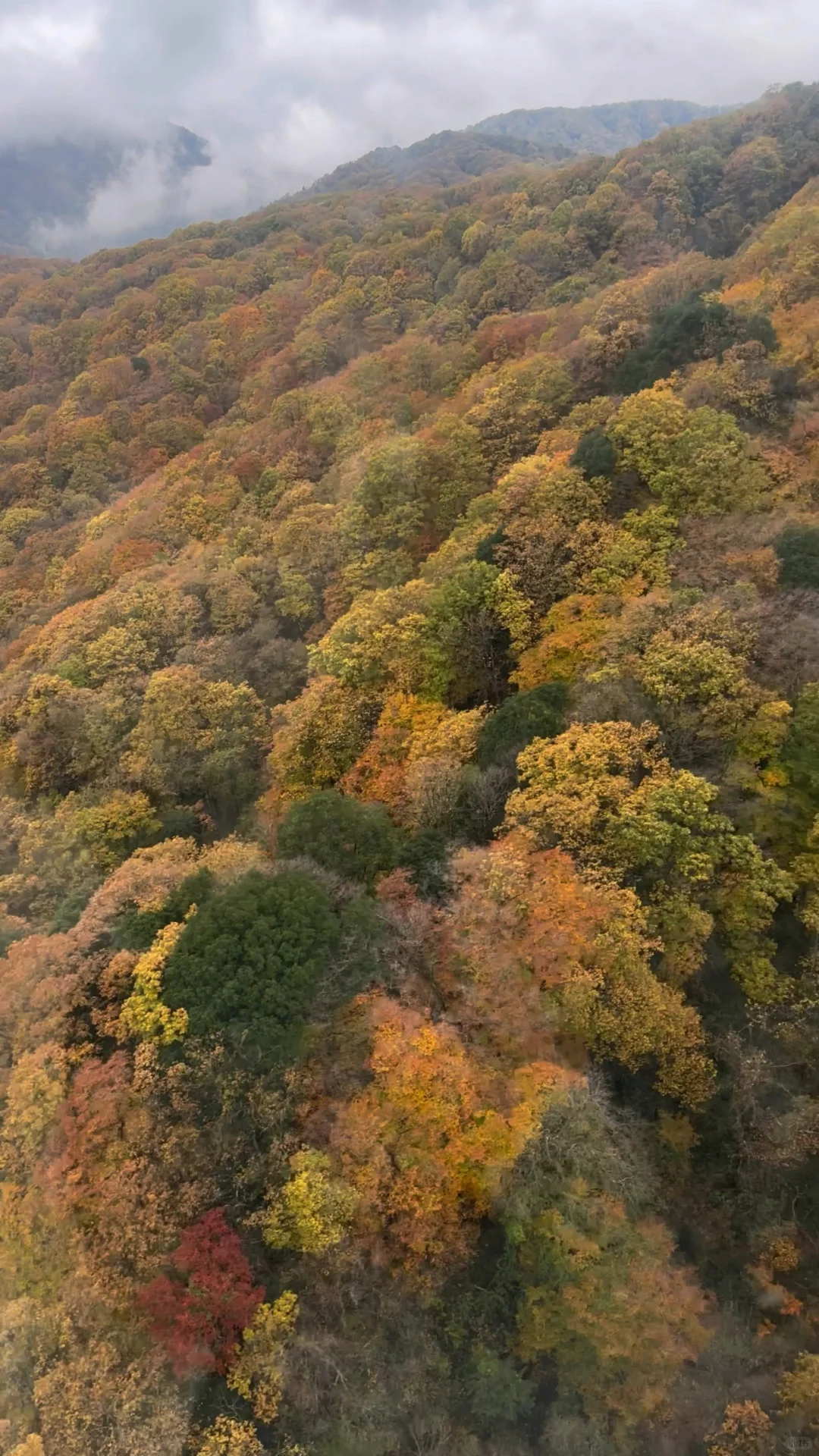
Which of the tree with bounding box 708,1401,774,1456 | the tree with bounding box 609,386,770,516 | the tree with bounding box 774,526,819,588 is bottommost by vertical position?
the tree with bounding box 708,1401,774,1456

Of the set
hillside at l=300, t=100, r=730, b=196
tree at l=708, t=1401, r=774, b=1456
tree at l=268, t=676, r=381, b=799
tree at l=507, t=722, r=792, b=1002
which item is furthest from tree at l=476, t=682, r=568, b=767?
hillside at l=300, t=100, r=730, b=196

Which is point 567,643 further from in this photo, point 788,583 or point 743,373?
point 743,373

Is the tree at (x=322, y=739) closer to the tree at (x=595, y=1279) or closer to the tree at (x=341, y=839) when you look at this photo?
the tree at (x=341, y=839)

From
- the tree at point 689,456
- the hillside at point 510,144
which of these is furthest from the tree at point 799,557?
the hillside at point 510,144

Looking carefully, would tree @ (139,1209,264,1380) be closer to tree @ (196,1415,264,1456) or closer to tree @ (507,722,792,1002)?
tree @ (196,1415,264,1456)

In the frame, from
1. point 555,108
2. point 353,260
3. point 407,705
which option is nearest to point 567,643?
point 407,705

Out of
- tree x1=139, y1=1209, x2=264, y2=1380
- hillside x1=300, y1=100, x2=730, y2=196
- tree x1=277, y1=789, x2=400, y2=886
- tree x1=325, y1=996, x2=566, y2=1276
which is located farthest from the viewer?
hillside x1=300, y1=100, x2=730, y2=196

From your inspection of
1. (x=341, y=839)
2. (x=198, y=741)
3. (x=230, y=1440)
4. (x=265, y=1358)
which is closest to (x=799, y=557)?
(x=341, y=839)
